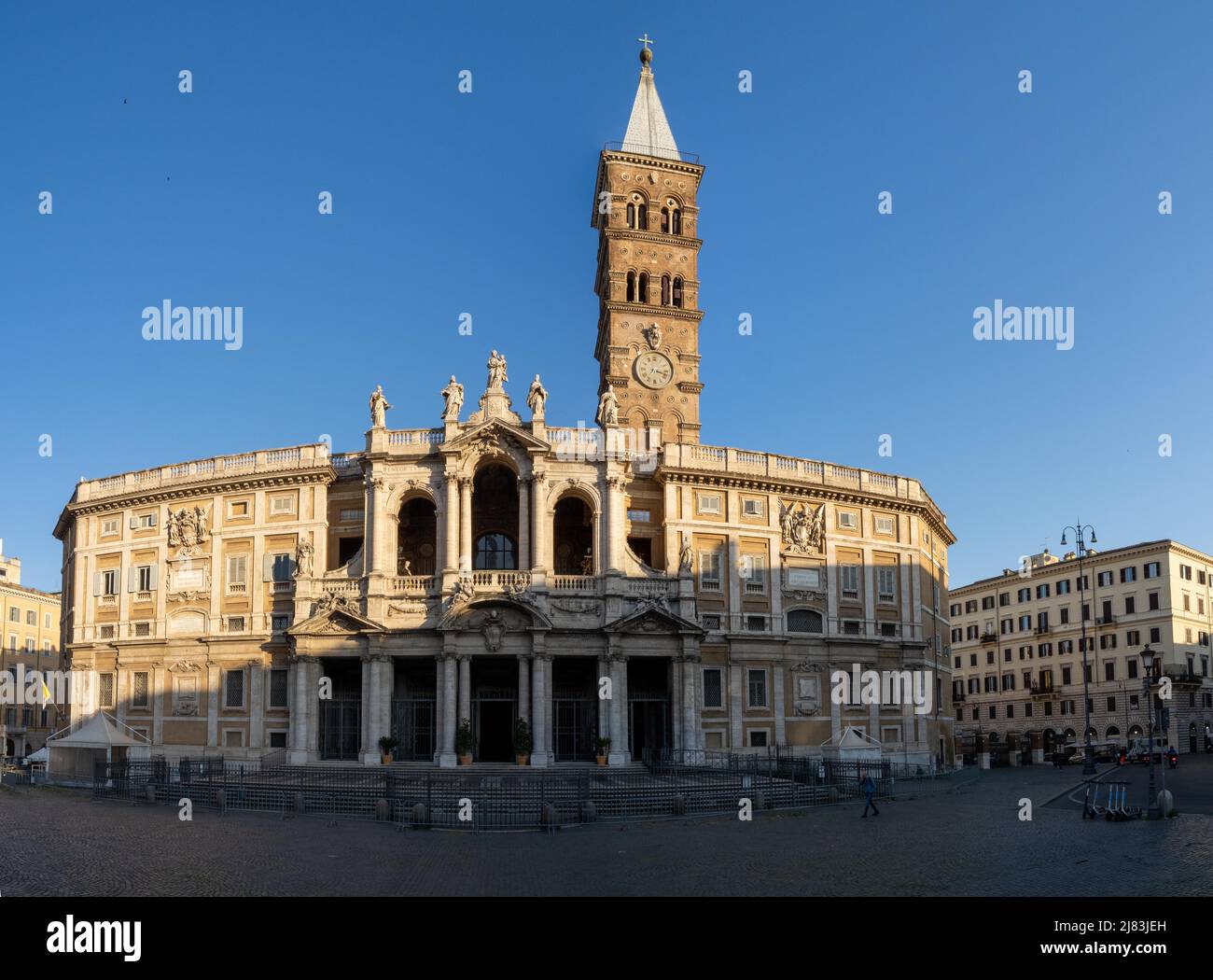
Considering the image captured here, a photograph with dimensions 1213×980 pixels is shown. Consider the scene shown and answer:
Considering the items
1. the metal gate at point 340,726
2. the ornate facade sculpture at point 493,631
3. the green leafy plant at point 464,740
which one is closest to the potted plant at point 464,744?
the green leafy plant at point 464,740

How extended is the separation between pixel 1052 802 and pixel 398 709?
27.5m

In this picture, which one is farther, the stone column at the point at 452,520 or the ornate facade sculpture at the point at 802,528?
the ornate facade sculpture at the point at 802,528

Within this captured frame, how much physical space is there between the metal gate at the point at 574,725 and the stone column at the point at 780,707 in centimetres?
898

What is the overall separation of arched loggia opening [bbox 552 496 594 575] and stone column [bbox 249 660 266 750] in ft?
48.3

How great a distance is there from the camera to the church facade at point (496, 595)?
158 ft

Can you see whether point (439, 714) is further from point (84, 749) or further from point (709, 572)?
point (709, 572)

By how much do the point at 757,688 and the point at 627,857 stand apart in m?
30.7

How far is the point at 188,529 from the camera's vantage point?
54.1 metres

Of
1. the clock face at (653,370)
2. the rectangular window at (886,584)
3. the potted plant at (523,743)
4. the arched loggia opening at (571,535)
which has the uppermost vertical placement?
the clock face at (653,370)

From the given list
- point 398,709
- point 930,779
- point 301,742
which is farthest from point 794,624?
point 301,742

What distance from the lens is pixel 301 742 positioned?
160 ft

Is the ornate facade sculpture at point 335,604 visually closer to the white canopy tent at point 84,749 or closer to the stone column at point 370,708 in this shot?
the stone column at point 370,708
